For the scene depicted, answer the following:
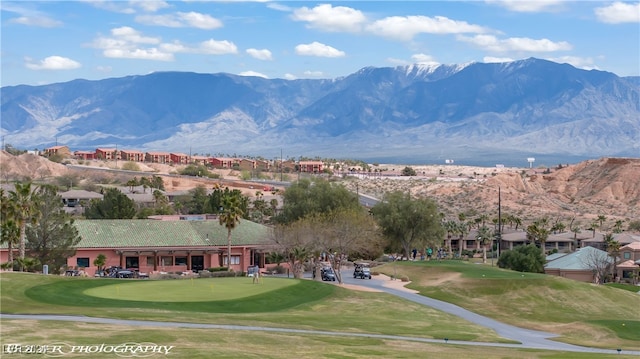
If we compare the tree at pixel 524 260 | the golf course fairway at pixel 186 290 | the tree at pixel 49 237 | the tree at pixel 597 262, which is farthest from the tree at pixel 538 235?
the tree at pixel 49 237

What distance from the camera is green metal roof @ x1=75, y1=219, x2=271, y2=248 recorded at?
86.3 m

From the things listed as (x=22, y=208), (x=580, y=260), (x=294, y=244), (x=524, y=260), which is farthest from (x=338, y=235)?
(x=580, y=260)

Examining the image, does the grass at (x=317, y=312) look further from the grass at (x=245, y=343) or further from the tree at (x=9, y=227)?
the tree at (x=9, y=227)

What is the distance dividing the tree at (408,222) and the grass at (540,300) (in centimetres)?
2282

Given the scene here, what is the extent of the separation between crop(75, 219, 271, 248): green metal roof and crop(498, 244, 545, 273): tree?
2375 centimetres

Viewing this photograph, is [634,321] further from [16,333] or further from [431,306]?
[16,333]

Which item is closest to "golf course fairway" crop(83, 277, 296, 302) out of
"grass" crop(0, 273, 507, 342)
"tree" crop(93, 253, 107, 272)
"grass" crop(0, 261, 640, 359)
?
"grass" crop(0, 261, 640, 359)

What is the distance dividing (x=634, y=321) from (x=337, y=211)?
116 ft

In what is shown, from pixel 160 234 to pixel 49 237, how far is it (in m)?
13.5

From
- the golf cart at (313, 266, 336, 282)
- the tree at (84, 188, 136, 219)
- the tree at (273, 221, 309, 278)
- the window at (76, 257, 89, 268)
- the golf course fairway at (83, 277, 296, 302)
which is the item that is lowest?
the golf cart at (313, 266, 336, 282)

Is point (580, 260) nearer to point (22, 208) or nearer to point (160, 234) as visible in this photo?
point (160, 234)

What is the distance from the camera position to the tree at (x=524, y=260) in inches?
3738

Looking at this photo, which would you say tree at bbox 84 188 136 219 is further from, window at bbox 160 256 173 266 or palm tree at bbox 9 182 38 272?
palm tree at bbox 9 182 38 272

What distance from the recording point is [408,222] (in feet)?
336
